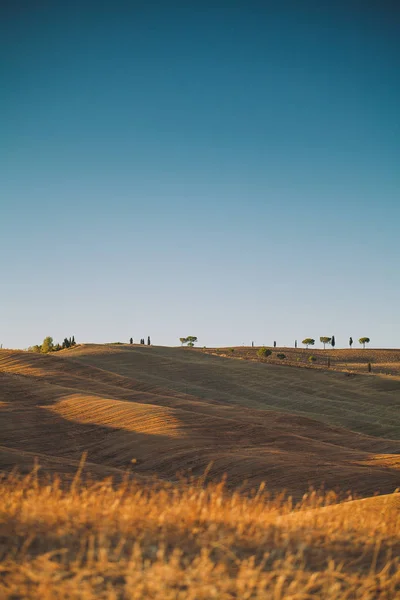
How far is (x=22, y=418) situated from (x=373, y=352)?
97.9 m

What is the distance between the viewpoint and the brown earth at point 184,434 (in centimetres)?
1459

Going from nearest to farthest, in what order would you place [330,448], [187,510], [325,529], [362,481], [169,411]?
1. [187,510]
2. [325,529]
3. [362,481]
4. [330,448]
5. [169,411]

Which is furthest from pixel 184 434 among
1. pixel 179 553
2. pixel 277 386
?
pixel 277 386

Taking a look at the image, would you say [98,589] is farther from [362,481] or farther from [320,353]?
[320,353]

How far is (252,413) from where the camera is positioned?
88.9ft

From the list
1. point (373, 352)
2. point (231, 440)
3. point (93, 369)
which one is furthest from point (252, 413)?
point (373, 352)

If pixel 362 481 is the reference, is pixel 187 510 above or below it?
above

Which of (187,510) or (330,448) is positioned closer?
(187,510)

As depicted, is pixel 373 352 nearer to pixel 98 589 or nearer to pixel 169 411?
pixel 169 411

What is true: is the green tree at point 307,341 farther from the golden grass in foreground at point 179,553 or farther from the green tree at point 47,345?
the golden grass in foreground at point 179,553

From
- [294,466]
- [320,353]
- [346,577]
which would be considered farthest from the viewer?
[320,353]

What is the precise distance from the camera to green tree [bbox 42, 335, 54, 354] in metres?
70.6

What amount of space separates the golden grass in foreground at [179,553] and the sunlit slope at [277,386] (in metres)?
29.9

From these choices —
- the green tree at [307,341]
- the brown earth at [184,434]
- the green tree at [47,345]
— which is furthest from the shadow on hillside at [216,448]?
the green tree at [307,341]
